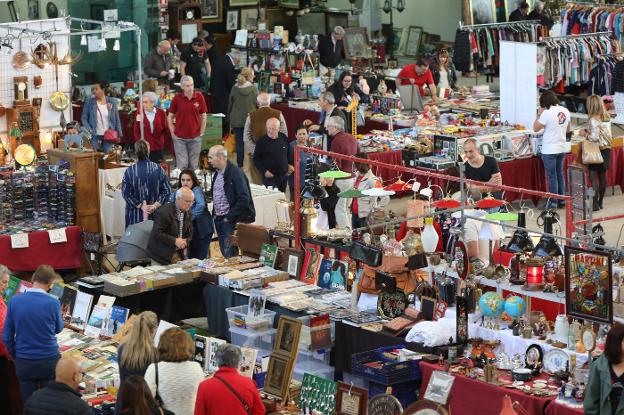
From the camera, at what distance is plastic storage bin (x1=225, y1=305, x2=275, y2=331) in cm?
1018

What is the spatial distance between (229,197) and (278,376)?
354cm

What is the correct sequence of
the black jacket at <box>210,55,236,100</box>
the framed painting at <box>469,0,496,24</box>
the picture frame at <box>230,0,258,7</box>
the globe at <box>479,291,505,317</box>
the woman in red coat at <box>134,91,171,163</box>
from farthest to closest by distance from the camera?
the picture frame at <box>230,0,258,7</box>
the framed painting at <box>469,0,496,24</box>
the black jacket at <box>210,55,236,100</box>
the woman in red coat at <box>134,91,171,163</box>
the globe at <box>479,291,505,317</box>

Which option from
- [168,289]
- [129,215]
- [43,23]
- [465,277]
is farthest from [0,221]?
[465,277]

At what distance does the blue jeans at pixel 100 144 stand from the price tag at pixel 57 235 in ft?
11.1

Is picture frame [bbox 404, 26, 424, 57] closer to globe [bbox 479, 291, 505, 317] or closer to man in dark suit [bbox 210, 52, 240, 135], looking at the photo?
man in dark suit [bbox 210, 52, 240, 135]

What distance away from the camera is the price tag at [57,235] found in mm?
13141

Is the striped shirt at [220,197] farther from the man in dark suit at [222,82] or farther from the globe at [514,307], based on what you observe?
the man in dark suit at [222,82]

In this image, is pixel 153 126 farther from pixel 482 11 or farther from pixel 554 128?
pixel 482 11

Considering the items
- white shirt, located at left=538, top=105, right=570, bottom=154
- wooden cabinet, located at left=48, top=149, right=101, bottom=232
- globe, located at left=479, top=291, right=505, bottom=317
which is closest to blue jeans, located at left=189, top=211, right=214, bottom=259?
wooden cabinet, located at left=48, top=149, right=101, bottom=232

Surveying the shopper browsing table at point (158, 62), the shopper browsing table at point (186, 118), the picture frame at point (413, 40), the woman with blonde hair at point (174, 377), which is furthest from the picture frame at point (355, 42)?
the woman with blonde hair at point (174, 377)

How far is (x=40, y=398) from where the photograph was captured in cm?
764

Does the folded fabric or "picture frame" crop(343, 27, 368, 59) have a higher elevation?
"picture frame" crop(343, 27, 368, 59)

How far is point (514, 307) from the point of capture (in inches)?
368

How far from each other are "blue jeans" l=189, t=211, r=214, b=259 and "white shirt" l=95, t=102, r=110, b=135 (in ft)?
14.5
